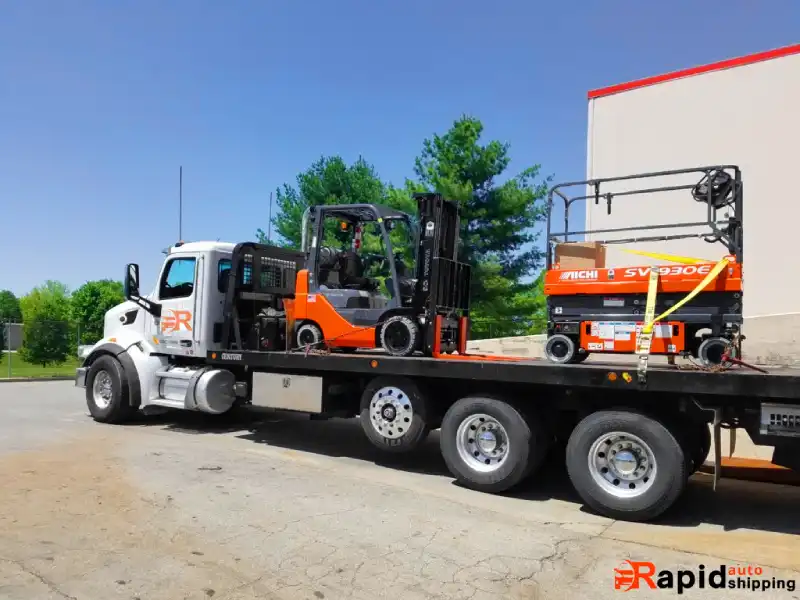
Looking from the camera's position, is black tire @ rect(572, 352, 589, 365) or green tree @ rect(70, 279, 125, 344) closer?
black tire @ rect(572, 352, 589, 365)

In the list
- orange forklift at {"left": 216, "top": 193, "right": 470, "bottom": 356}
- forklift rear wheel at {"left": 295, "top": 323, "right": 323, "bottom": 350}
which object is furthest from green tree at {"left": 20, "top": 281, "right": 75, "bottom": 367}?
forklift rear wheel at {"left": 295, "top": 323, "right": 323, "bottom": 350}

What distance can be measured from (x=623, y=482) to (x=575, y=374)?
104 centimetres

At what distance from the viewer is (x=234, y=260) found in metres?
9.80

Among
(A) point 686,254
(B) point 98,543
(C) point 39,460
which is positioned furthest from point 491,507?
(A) point 686,254

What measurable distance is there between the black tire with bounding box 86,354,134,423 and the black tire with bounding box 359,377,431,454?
466cm

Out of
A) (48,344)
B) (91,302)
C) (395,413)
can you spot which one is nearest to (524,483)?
(395,413)

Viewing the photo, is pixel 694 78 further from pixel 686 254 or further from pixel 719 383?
pixel 719 383

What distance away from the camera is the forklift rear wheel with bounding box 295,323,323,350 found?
883 centimetres

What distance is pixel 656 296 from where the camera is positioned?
666 cm

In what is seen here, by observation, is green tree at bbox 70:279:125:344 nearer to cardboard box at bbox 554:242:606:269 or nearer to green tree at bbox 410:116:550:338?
green tree at bbox 410:116:550:338

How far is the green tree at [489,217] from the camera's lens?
21.7 meters

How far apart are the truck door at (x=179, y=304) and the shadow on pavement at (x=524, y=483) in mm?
1363

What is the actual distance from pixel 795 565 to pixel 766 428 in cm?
107

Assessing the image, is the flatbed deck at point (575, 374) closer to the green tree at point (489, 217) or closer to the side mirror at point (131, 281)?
the side mirror at point (131, 281)
